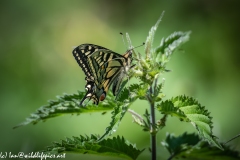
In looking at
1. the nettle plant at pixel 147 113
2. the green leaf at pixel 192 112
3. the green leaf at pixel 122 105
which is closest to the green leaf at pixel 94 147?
the nettle plant at pixel 147 113

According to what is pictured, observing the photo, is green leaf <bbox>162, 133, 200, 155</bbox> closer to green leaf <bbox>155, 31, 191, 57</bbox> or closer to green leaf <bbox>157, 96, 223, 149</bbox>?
green leaf <bbox>157, 96, 223, 149</bbox>

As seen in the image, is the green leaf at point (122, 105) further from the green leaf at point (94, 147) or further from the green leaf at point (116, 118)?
the green leaf at point (94, 147)

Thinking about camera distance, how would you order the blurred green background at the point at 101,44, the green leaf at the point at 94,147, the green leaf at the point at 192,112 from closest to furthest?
the green leaf at the point at 192,112, the green leaf at the point at 94,147, the blurred green background at the point at 101,44

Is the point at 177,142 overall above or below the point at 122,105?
below

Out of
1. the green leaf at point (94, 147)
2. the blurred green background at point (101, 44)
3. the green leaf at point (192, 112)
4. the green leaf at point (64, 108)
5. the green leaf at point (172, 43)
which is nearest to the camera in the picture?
the green leaf at point (192, 112)

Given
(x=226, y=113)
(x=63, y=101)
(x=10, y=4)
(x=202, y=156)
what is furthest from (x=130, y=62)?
(x=10, y=4)

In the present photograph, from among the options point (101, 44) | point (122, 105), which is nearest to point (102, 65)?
point (122, 105)

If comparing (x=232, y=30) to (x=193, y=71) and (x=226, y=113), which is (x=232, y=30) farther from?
(x=226, y=113)

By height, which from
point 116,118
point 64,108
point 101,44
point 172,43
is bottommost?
point 116,118

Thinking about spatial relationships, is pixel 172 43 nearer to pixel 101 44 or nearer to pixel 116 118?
pixel 116 118
